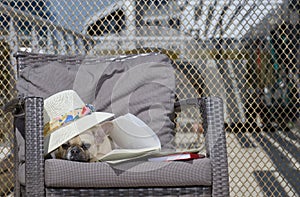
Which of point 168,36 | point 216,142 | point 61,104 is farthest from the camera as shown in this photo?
point 168,36

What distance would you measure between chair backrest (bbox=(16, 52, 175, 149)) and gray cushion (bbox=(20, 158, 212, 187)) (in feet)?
1.52

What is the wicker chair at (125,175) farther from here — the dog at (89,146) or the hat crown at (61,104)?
the hat crown at (61,104)

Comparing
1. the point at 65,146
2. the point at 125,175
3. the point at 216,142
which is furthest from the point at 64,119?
the point at 216,142

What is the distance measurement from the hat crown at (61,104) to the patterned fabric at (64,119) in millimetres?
47

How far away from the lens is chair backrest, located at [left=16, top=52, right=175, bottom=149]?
2080mm

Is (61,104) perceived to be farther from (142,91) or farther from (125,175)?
(125,175)

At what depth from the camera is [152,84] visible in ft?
7.16

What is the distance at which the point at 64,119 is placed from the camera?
5.96ft

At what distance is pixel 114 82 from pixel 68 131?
1.77 feet

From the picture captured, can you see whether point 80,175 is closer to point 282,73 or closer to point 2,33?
point 2,33

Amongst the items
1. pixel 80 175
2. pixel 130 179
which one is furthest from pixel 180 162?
pixel 80 175

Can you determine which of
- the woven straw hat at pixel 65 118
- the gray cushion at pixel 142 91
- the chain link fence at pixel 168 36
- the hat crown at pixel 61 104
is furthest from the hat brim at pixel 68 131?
the chain link fence at pixel 168 36

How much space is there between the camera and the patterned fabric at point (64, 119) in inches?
71.0

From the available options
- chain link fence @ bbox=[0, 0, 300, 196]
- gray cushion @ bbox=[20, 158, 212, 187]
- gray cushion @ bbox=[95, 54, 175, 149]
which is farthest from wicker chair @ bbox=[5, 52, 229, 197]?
chain link fence @ bbox=[0, 0, 300, 196]
